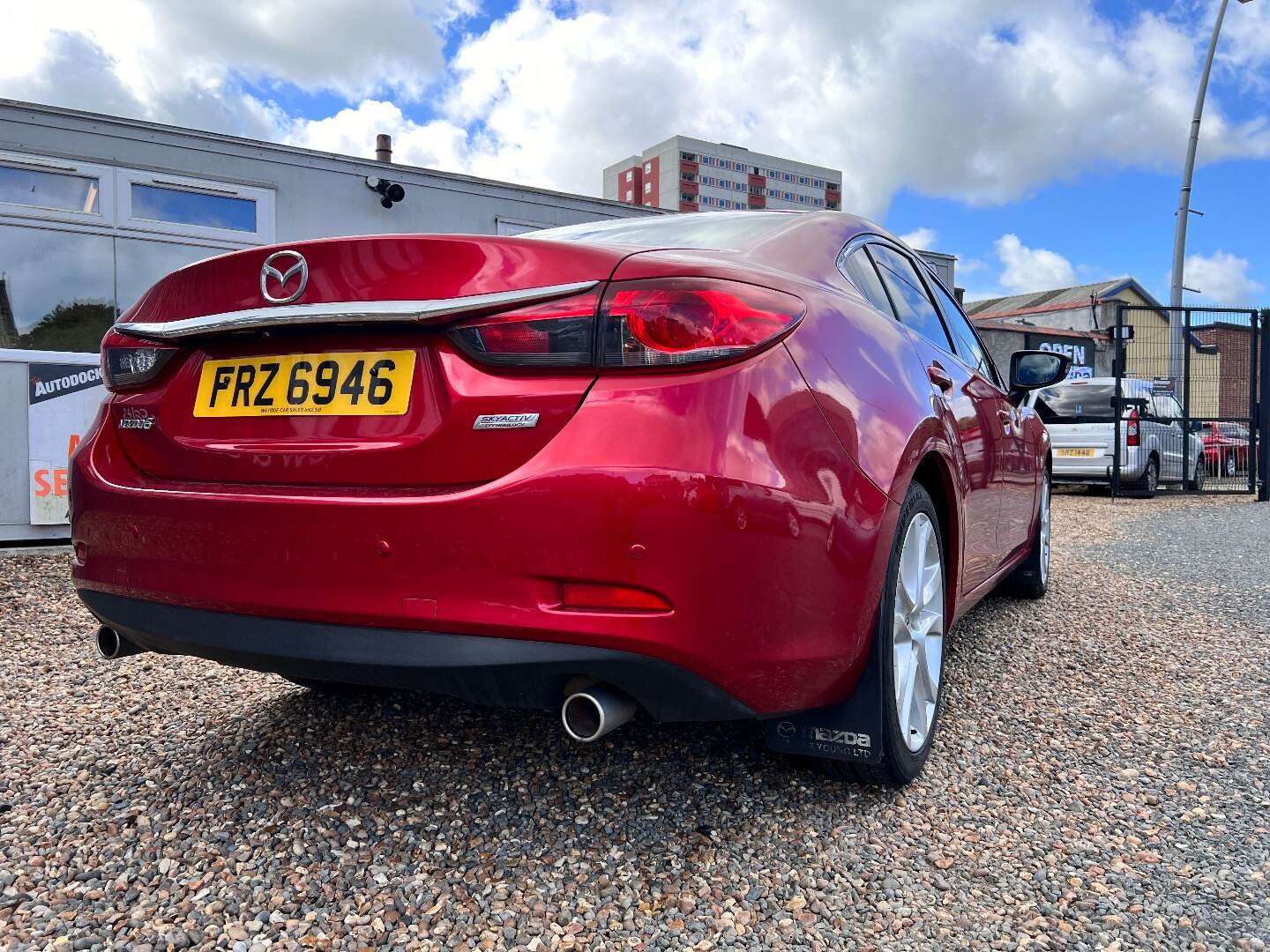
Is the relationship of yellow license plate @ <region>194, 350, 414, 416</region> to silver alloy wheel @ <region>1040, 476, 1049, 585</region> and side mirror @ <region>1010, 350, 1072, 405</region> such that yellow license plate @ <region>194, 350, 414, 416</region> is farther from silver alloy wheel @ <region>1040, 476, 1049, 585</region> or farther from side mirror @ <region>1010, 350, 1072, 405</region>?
silver alloy wheel @ <region>1040, 476, 1049, 585</region>

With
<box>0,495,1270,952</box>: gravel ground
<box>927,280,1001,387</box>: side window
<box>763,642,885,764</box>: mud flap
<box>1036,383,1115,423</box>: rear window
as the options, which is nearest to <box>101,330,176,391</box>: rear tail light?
<box>0,495,1270,952</box>: gravel ground

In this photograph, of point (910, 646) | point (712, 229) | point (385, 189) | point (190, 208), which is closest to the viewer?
point (910, 646)

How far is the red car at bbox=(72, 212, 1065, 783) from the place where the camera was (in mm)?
1648

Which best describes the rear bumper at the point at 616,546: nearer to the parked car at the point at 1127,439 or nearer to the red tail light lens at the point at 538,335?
the red tail light lens at the point at 538,335

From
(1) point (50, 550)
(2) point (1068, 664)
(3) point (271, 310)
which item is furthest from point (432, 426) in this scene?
(1) point (50, 550)

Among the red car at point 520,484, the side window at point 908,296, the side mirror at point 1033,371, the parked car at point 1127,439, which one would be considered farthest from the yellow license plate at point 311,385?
the parked car at point 1127,439

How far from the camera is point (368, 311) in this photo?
1.79m

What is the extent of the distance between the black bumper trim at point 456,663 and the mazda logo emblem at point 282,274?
625mm

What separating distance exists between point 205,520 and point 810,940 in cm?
137

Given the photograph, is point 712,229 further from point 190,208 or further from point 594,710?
point 190,208

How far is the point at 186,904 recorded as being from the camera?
5.90 feet

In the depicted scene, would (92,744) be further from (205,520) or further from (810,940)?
(810,940)

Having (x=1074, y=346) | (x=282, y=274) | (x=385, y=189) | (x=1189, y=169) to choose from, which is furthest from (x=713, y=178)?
(x=282, y=274)

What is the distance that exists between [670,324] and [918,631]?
1.14 meters
